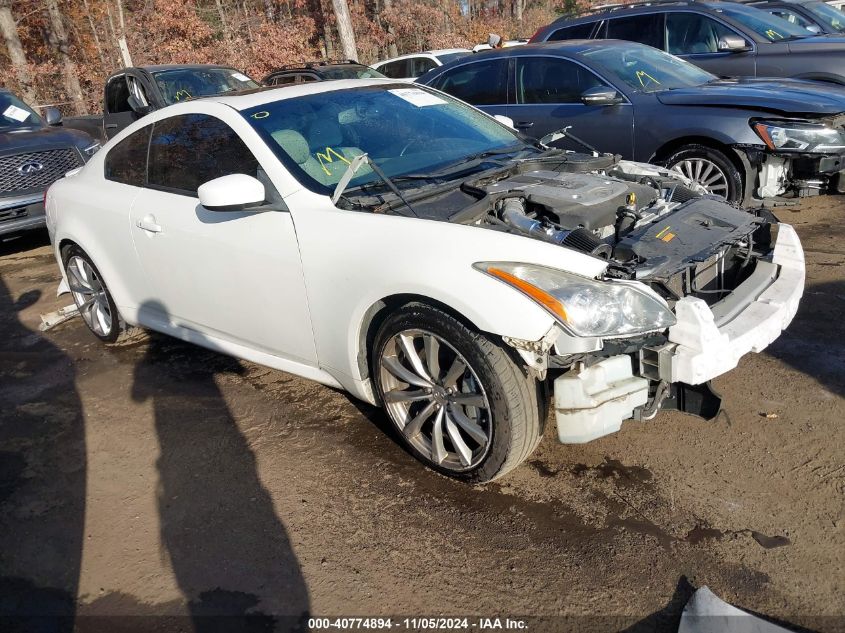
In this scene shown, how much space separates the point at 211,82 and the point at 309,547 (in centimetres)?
929

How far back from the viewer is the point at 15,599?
2777 millimetres

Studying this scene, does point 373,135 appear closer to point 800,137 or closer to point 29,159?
point 800,137

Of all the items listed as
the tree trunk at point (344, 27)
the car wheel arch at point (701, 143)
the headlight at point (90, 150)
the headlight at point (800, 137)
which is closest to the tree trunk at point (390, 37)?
the tree trunk at point (344, 27)

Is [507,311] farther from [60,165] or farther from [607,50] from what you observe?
[60,165]

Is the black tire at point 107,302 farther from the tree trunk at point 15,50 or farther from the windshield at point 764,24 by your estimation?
the tree trunk at point 15,50

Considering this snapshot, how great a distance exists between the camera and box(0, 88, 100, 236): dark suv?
304 inches

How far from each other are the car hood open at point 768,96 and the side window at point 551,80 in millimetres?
752

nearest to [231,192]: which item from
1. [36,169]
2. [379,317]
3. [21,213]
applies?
[379,317]

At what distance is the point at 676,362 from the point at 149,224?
290cm

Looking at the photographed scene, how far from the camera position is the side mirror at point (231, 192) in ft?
10.6

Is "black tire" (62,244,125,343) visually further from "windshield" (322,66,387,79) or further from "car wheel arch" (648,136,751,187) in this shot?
"windshield" (322,66,387,79)

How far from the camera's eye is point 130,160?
4.42 meters

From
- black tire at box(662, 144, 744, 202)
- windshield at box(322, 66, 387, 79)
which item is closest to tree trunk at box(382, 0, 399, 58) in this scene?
windshield at box(322, 66, 387, 79)

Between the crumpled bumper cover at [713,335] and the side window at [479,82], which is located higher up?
the side window at [479,82]
